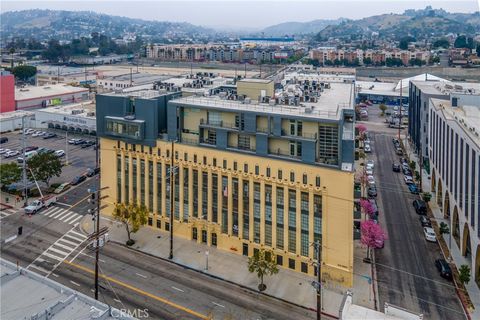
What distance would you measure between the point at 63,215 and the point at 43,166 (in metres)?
7.76

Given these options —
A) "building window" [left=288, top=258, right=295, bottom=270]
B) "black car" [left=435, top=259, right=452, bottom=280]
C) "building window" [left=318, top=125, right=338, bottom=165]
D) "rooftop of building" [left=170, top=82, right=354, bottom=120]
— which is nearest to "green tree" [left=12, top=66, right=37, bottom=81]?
"rooftop of building" [left=170, top=82, right=354, bottom=120]

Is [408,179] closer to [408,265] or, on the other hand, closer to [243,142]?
[408,265]

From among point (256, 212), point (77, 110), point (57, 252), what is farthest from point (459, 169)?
point (77, 110)

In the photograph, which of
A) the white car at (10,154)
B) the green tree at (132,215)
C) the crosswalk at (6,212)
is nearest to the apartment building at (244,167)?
the green tree at (132,215)

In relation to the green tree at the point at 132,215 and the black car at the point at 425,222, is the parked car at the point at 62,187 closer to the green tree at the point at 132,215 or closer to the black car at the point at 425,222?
the green tree at the point at 132,215

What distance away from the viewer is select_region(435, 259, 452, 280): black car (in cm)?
2877

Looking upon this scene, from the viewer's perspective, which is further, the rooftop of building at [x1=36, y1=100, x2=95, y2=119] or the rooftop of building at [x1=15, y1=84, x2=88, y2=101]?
the rooftop of building at [x1=15, y1=84, x2=88, y2=101]

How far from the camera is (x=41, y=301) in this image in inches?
626

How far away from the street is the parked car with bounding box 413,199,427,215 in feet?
1.72

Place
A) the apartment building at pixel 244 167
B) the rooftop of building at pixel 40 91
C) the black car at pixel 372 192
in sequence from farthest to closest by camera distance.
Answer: the rooftop of building at pixel 40 91 → the black car at pixel 372 192 → the apartment building at pixel 244 167

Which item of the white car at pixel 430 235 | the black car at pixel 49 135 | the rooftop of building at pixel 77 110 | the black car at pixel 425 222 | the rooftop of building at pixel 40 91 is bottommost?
the white car at pixel 430 235

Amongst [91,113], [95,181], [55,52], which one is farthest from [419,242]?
[55,52]

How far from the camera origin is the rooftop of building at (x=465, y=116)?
3112 cm

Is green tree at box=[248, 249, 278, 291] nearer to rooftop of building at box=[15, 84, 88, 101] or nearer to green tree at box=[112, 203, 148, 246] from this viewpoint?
green tree at box=[112, 203, 148, 246]
